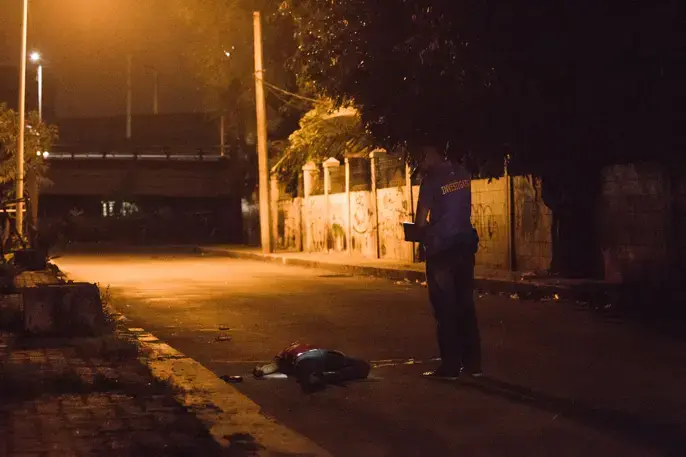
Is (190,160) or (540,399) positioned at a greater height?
(190,160)

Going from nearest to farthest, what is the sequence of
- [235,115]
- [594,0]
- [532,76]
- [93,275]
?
[594,0], [532,76], [93,275], [235,115]

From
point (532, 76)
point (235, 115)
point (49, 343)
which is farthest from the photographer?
point (235, 115)

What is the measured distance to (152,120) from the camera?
249ft

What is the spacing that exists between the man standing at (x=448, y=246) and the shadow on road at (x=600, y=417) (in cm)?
43

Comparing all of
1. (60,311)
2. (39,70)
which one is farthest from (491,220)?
(39,70)

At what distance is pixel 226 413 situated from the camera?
273 inches

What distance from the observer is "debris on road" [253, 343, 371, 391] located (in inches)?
340

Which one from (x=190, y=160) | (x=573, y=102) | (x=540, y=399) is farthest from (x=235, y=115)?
(x=540, y=399)

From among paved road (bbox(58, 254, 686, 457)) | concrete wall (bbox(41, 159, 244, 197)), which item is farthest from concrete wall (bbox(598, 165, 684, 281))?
concrete wall (bbox(41, 159, 244, 197))

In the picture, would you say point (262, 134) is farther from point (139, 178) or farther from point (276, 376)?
point (139, 178)

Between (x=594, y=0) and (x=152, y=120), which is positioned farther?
(x=152, y=120)

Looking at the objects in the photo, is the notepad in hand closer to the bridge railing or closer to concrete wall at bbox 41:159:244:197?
concrete wall at bbox 41:159:244:197

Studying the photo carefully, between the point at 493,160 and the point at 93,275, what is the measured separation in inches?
410

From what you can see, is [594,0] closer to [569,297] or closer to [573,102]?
[573,102]
